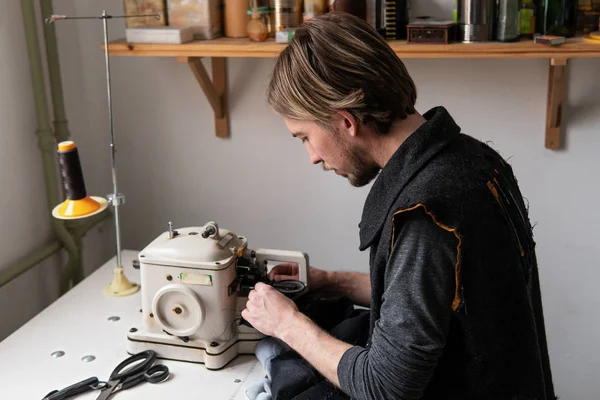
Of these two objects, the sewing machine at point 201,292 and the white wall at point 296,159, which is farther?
the white wall at point 296,159

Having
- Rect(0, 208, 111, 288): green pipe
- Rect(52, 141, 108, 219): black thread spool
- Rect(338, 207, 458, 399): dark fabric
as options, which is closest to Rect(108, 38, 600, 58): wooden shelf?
Rect(52, 141, 108, 219): black thread spool

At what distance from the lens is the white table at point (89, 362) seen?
5.09ft

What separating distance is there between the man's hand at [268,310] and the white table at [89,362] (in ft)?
0.53

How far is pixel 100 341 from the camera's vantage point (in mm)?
1749

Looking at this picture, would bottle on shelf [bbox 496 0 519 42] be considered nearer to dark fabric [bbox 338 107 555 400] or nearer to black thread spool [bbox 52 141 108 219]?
dark fabric [bbox 338 107 555 400]

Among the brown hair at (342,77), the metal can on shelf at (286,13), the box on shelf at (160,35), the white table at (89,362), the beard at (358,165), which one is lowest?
the white table at (89,362)

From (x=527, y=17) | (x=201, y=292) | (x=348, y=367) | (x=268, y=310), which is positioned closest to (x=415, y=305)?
(x=348, y=367)

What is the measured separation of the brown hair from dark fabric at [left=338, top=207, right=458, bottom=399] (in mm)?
220

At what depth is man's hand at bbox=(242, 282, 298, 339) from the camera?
1.48 m

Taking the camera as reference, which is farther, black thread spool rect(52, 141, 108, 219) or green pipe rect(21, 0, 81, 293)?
green pipe rect(21, 0, 81, 293)

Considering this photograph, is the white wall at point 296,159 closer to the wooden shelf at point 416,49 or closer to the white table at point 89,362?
the wooden shelf at point 416,49

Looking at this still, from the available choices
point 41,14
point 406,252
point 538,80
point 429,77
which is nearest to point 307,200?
point 429,77

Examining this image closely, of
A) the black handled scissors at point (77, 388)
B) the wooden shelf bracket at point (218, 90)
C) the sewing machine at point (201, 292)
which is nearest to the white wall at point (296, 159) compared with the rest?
the wooden shelf bracket at point (218, 90)

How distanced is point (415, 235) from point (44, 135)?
1434 mm
